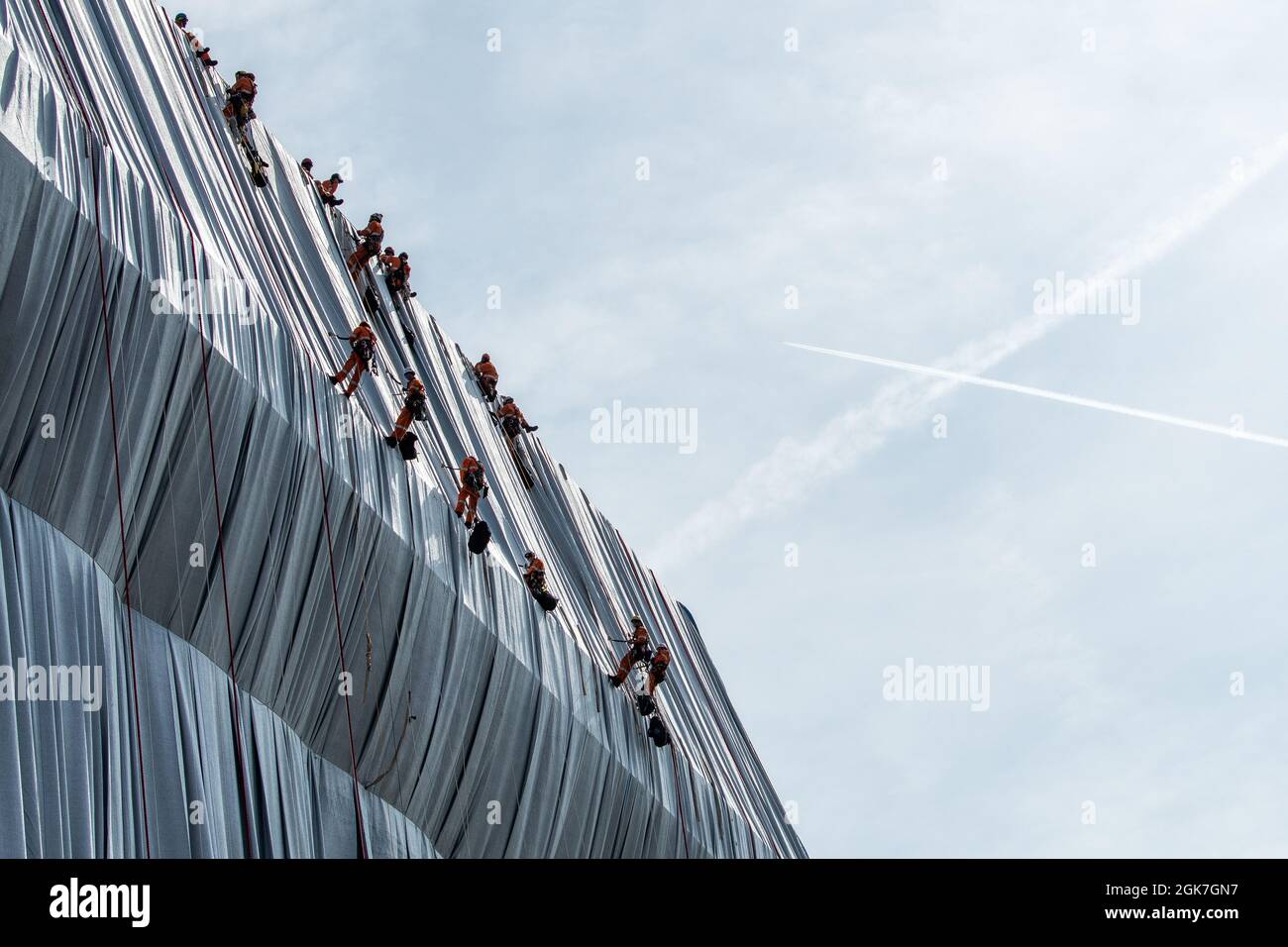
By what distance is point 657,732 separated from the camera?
2312cm

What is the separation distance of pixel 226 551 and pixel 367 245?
9647mm

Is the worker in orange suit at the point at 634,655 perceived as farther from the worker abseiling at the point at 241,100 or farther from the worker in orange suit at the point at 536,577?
the worker abseiling at the point at 241,100

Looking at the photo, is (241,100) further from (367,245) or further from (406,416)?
(406,416)

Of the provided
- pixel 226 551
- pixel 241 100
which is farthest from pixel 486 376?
pixel 226 551

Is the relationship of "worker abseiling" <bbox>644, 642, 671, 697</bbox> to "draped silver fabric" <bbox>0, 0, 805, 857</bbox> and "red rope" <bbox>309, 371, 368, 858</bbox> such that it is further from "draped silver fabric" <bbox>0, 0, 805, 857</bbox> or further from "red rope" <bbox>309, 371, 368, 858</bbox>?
"red rope" <bbox>309, 371, 368, 858</bbox>

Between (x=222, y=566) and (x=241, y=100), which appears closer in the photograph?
(x=222, y=566)

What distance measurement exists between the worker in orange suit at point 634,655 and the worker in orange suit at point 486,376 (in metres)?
4.46

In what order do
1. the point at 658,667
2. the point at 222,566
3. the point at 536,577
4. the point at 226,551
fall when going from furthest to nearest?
the point at 658,667, the point at 536,577, the point at 226,551, the point at 222,566

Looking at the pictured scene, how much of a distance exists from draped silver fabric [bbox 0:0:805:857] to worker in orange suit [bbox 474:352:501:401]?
3.39 m

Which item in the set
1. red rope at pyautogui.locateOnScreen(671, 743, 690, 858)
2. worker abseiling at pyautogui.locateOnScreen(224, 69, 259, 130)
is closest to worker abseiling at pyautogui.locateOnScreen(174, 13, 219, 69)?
worker abseiling at pyautogui.locateOnScreen(224, 69, 259, 130)

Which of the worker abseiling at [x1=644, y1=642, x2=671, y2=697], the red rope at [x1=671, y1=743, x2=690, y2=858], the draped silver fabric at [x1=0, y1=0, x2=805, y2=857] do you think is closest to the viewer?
the draped silver fabric at [x1=0, y1=0, x2=805, y2=857]

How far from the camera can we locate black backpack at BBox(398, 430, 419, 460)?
18.8m

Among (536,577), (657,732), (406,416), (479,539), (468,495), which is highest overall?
(406,416)
